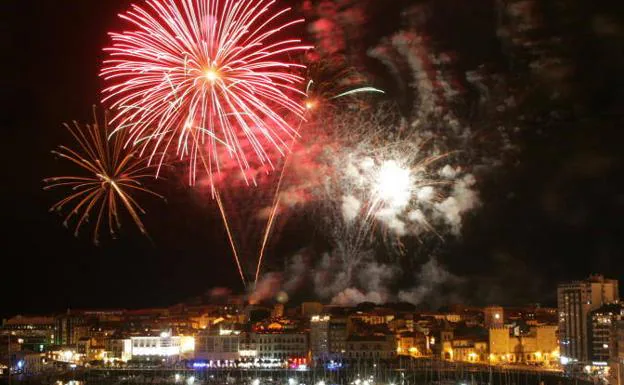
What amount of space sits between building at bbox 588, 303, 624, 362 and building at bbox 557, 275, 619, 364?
0.32 m

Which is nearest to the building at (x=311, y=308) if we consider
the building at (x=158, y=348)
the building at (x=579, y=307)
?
the building at (x=158, y=348)

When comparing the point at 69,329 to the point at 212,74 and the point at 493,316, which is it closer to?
the point at 493,316

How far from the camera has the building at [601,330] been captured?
34.6m

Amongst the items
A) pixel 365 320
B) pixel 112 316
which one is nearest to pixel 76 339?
Answer: pixel 112 316

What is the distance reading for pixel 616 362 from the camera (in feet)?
92.2

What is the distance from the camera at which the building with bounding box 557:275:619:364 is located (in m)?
36.8

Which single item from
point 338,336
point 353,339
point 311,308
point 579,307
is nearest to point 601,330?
point 579,307

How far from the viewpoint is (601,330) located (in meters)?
35.0

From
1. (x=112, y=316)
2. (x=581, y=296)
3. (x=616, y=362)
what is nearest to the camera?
(x=616, y=362)

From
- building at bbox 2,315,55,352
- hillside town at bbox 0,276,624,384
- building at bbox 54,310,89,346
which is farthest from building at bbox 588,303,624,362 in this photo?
building at bbox 2,315,55,352

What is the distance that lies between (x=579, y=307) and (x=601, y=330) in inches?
96.6

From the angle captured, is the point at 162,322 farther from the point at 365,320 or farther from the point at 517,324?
the point at 517,324

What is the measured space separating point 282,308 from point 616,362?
28.4 m

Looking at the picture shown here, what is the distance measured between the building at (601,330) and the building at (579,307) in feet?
1.06
